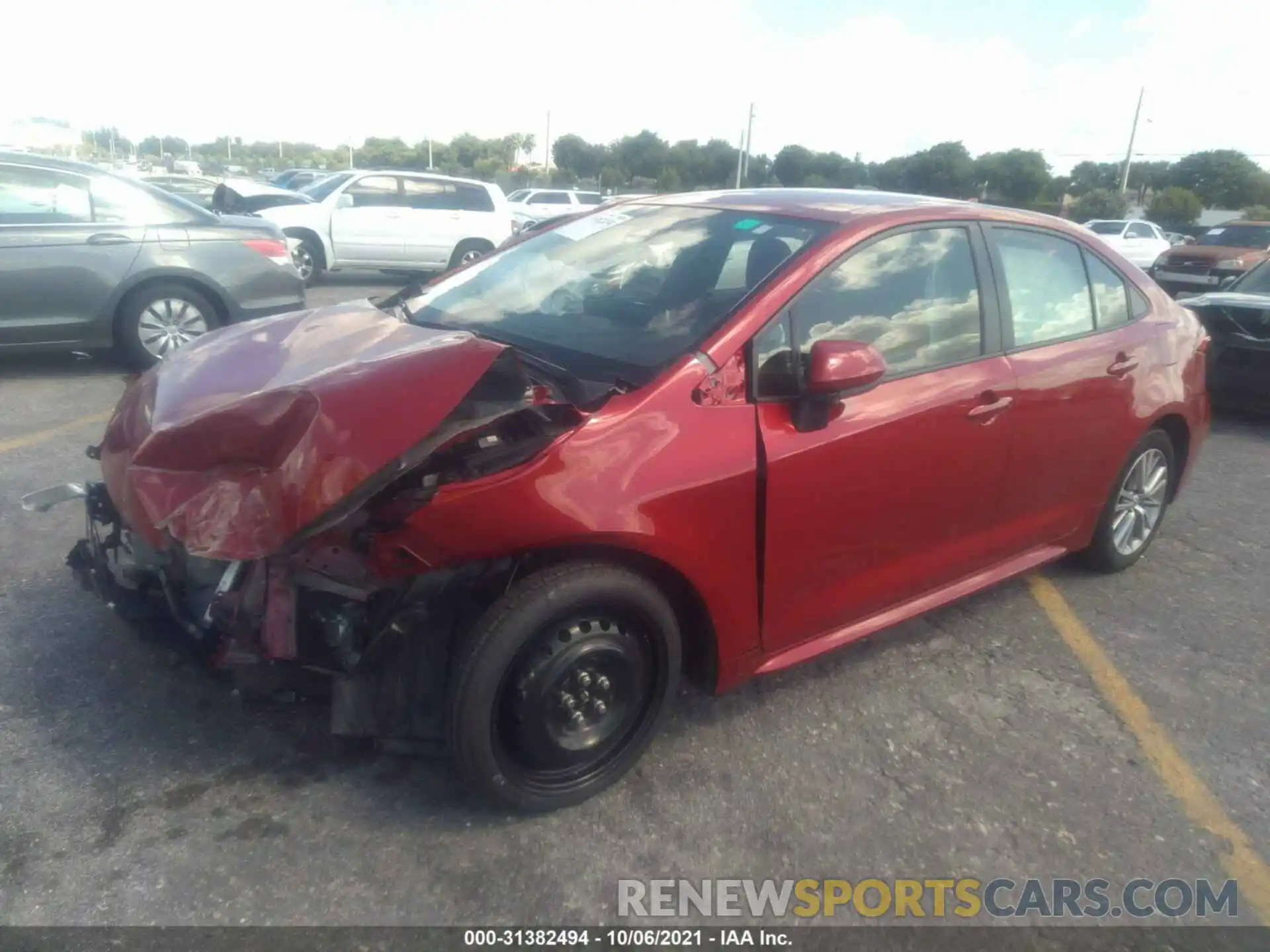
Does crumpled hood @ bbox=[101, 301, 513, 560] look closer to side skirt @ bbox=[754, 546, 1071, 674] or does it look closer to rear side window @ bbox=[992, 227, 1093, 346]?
side skirt @ bbox=[754, 546, 1071, 674]

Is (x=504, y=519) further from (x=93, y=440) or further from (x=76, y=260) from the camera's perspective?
(x=76, y=260)

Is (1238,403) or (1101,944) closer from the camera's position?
(1101,944)

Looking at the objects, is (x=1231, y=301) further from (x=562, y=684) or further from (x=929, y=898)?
(x=562, y=684)

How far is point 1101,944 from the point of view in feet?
7.79

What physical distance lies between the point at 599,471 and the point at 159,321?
588cm

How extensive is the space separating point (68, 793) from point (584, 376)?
1.84m

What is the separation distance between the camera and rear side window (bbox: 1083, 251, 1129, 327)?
3996 millimetres

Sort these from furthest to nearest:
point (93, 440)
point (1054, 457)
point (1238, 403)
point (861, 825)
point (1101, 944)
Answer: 1. point (1238, 403)
2. point (93, 440)
3. point (1054, 457)
4. point (861, 825)
5. point (1101, 944)

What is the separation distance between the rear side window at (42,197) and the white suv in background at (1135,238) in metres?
21.7

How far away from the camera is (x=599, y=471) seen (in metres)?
2.51

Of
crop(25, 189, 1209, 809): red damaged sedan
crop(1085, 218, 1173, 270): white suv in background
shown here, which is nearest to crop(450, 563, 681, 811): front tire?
crop(25, 189, 1209, 809): red damaged sedan

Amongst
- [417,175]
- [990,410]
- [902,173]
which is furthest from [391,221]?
[902,173]

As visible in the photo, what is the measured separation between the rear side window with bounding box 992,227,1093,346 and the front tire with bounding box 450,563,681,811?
1.88 metres

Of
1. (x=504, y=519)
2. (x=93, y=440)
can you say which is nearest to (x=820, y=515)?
(x=504, y=519)
